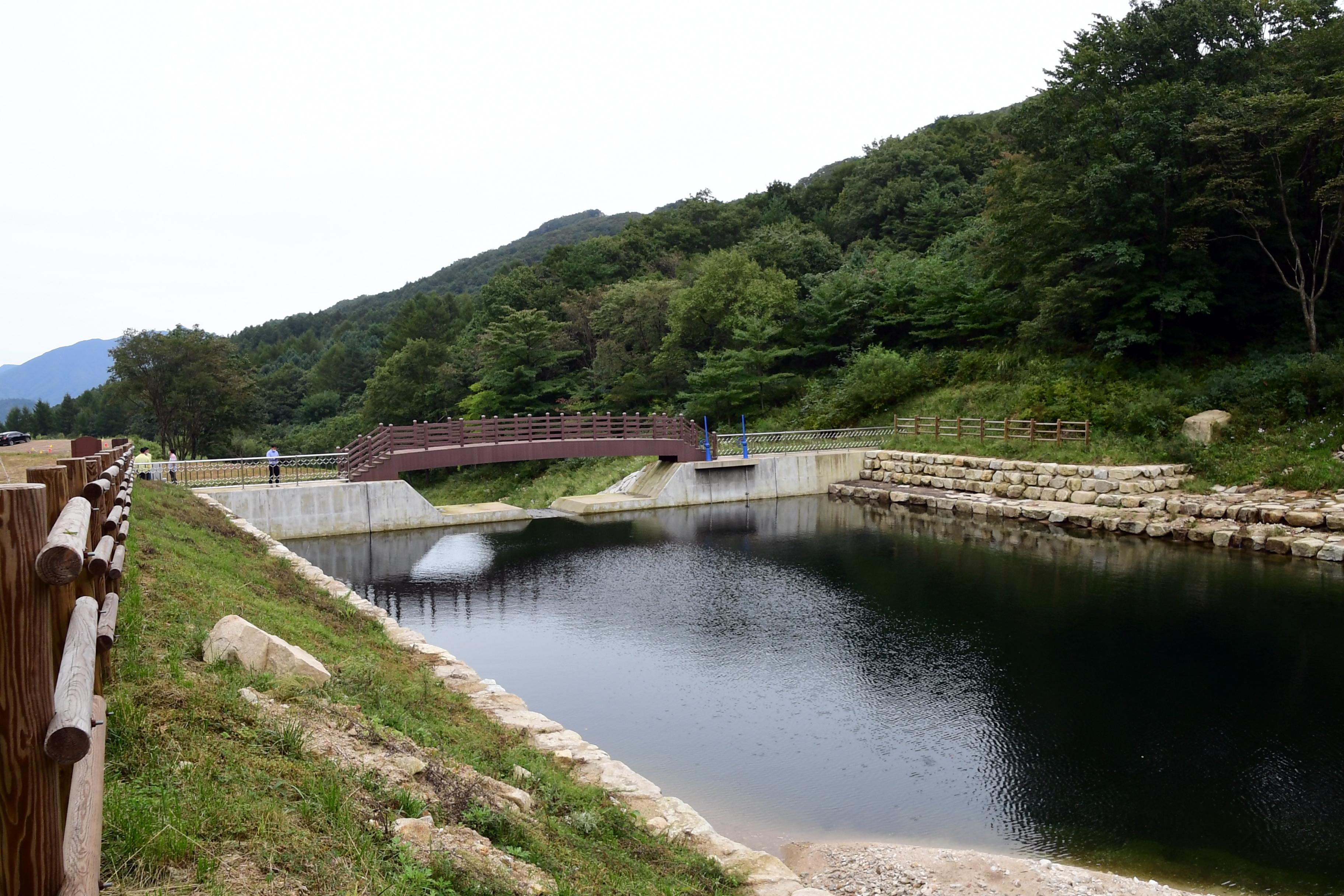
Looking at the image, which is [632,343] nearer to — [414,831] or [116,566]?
[116,566]

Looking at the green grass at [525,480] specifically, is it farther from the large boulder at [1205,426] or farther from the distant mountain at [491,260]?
the distant mountain at [491,260]

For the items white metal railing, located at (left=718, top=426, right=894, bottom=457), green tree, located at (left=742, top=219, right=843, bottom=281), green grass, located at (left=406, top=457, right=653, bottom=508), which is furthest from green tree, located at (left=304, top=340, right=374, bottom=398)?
white metal railing, located at (left=718, top=426, right=894, bottom=457)

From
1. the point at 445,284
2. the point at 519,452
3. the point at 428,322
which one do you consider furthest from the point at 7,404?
the point at 519,452

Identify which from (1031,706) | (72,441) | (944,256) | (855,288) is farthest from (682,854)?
(944,256)

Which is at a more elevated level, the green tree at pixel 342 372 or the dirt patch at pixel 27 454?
the green tree at pixel 342 372

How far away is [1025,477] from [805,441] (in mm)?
9017

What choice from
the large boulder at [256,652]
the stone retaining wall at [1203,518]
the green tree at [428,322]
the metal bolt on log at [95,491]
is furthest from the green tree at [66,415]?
the metal bolt on log at [95,491]

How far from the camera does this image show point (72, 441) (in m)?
10.2

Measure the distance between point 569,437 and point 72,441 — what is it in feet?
64.2

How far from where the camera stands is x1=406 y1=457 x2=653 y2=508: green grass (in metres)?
33.8

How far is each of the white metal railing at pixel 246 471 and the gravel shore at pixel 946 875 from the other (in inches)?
790

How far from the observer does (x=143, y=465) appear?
22984 mm

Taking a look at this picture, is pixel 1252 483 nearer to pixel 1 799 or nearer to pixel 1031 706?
pixel 1031 706

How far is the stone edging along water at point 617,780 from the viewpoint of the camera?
641 centimetres
